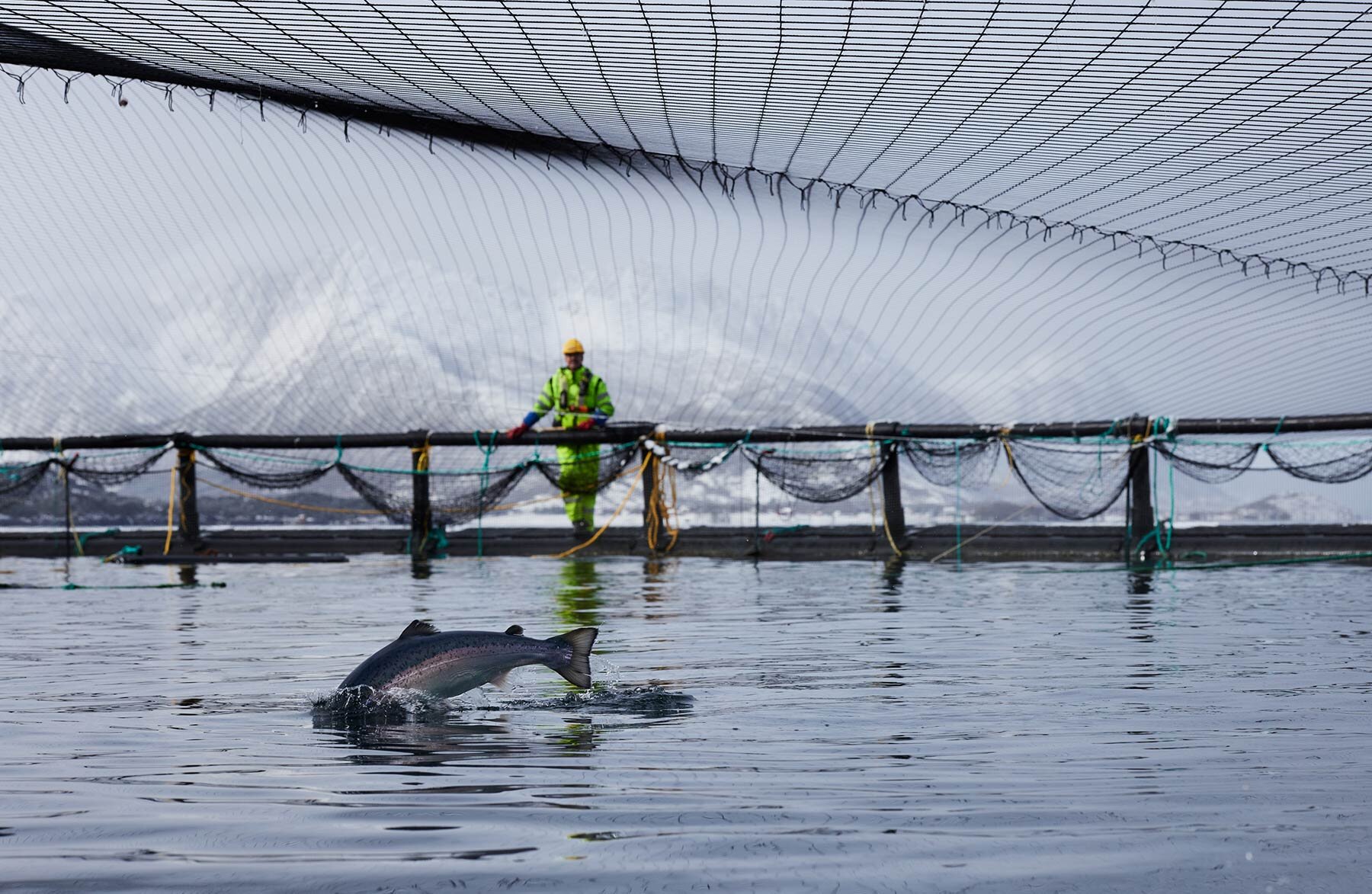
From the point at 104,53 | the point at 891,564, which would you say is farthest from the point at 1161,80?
the point at 104,53

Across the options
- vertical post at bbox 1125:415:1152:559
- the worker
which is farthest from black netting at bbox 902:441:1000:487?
the worker

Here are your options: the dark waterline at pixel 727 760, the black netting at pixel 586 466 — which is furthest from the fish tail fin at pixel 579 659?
the black netting at pixel 586 466

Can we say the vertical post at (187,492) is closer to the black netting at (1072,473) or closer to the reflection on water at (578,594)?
the reflection on water at (578,594)

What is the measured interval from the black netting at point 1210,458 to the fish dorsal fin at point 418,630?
10.0 m

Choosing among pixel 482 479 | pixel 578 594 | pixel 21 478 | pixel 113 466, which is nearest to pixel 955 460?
pixel 482 479

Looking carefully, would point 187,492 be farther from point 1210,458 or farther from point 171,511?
point 1210,458

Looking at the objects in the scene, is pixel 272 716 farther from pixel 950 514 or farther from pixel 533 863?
pixel 950 514

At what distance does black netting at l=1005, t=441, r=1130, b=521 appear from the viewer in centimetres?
1391

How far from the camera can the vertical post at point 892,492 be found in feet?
47.1

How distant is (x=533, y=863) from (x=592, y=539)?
12.4 m

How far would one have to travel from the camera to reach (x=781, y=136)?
16.8m

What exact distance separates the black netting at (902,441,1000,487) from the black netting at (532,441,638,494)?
276cm

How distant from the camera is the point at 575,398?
51.4ft

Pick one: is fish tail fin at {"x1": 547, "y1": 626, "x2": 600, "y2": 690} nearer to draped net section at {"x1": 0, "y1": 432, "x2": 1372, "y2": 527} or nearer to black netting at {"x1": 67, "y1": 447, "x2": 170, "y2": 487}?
draped net section at {"x1": 0, "y1": 432, "x2": 1372, "y2": 527}
